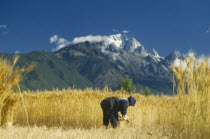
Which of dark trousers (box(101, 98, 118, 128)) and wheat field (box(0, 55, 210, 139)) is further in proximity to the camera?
dark trousers (box(101, 98, 118, 128))

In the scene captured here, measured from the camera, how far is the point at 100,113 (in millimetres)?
10984

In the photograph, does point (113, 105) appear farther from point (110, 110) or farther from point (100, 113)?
point (100, 113)

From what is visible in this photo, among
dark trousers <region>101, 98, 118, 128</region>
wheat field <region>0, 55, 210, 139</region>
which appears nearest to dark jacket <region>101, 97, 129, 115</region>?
dark trousers <region>101, 98, 118, 128</region>

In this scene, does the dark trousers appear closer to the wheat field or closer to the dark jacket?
the dark jacket

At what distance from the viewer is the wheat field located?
526 cm

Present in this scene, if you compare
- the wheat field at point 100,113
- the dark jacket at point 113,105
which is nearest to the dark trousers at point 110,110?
the dark jacket at point 113,105

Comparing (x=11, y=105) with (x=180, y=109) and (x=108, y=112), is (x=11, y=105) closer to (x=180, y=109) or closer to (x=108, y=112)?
(x=108, y=112)

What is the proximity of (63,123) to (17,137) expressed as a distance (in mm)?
4928

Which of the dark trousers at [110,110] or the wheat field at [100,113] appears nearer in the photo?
the wheat field at [100,113]

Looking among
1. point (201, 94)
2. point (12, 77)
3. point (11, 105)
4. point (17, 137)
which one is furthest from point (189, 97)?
point (11, 105)

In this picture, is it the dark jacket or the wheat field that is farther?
the dark jacket

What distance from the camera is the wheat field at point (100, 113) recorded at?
5.26 m

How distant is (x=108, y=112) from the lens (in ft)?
29.4

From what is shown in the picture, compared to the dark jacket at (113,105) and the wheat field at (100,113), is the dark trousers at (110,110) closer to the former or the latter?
the dark jacket at (113,105)
